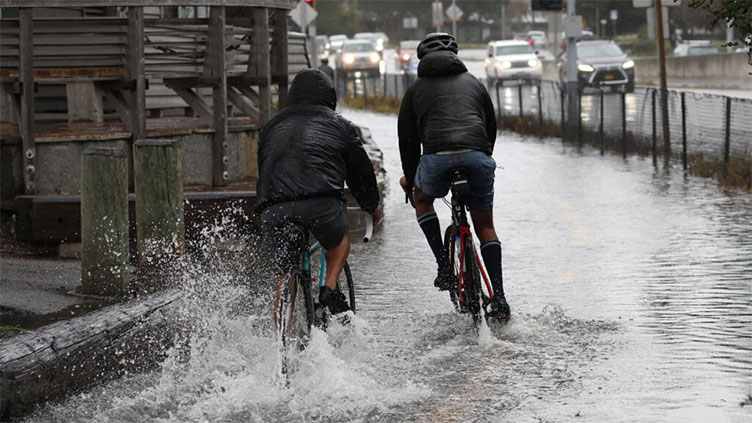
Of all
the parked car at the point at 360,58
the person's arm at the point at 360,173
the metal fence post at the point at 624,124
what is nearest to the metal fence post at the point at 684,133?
the metal fence post at the point at 624,124

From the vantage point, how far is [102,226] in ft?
32.2

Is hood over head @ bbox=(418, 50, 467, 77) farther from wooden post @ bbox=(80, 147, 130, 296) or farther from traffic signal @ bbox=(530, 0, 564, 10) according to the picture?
traffic signal @ bbox=(530, 0, 564, 10)

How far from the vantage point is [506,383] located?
286 inches

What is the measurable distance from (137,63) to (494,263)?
6078 mm

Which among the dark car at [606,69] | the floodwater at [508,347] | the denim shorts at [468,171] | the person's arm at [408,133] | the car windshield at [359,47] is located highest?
the car windshield at [359,47]

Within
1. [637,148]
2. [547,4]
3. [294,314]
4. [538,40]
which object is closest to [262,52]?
[294,314]

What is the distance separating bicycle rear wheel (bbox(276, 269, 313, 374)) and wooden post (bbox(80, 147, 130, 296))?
277cm

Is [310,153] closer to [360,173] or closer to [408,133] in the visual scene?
[360,173]

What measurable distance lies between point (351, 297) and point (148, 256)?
2.92m

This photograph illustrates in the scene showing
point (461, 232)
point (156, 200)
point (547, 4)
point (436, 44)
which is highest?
point (547, 4)

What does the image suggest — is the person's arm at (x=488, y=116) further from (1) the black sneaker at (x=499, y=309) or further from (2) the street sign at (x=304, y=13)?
(2) the street sign at (x=304, y=13)

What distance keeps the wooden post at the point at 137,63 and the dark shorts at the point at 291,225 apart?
6.73 metres

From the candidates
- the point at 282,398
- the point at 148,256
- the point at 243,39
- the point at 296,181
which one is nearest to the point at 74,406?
the point at 282,398

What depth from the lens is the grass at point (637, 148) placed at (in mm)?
18297
